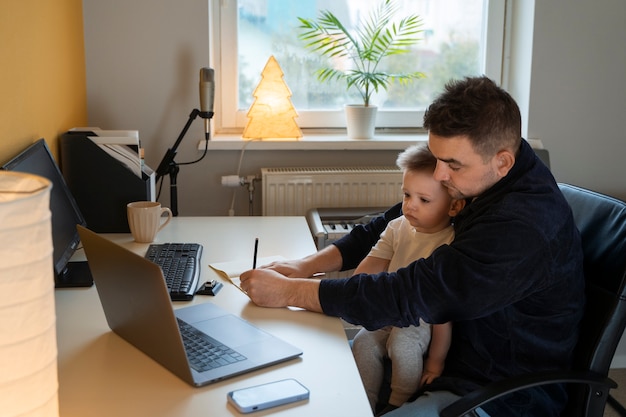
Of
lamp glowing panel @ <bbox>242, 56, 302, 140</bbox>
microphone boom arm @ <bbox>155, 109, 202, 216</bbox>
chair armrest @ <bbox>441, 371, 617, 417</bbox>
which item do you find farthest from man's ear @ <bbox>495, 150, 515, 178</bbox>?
lamp glowing panel @ <bbox>242, 56, 302, 140</bbox>

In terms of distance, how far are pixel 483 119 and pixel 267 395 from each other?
2.39ft

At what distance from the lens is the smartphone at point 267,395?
4.00ft

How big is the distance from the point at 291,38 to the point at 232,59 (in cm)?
26

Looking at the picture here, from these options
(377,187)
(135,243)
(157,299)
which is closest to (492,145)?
(157,299)

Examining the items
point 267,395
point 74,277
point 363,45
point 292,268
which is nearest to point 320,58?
point 363,45

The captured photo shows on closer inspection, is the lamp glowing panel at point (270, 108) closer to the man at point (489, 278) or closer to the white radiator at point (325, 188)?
the white radiator at point (325, 188)

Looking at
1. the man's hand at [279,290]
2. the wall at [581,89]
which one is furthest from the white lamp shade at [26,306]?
the wall at [581,89]

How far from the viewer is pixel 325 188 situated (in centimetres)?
290

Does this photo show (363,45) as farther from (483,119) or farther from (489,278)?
(489,278)

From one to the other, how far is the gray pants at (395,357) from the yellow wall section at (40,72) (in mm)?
1014

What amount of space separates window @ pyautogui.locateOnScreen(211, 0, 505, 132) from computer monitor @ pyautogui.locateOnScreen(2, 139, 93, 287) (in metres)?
1.06

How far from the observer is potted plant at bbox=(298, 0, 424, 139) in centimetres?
300

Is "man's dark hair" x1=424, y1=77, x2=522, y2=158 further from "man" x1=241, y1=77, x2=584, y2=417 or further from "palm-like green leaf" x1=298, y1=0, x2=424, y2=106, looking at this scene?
"palm-like green leaf" x1=298, y1=0, x2=424, y2=106

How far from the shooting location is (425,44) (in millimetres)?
3123
